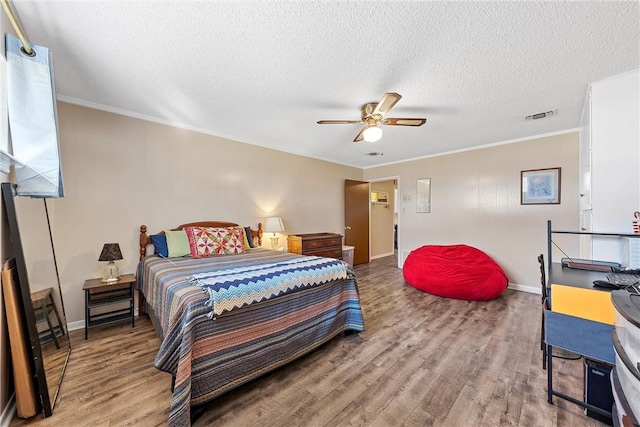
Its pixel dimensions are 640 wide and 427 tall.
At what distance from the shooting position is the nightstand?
99.7 inches

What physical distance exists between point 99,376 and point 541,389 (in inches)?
129

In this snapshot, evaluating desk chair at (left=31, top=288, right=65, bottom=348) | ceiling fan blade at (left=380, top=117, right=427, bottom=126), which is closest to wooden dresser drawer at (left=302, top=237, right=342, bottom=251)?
ceiling fan blade at (left=380, top=117, right=427, bottom=126)

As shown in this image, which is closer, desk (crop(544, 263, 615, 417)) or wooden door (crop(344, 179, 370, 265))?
desk (crop(544, 263, 615, 417))

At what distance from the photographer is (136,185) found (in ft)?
10.0

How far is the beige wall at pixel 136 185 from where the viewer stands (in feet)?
8.73

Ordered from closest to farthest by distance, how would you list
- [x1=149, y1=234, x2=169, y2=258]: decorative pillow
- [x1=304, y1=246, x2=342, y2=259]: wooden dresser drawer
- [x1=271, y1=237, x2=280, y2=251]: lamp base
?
[x1=149, y1=234, x2=169, y2=258]: decorative pillow
[x1=271, y1=237, x2=280, y2=251]: lamp base
[x1=304, y1=246, x2=342, y2=259]: wooden dresser drawer

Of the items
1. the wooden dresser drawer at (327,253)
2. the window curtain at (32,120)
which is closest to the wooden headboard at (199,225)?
the wooden dresser drawer at (327,253)

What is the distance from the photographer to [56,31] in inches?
67.2

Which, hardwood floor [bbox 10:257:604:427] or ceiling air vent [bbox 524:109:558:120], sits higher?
ceiling air vent [bbox 524:109:558:120]

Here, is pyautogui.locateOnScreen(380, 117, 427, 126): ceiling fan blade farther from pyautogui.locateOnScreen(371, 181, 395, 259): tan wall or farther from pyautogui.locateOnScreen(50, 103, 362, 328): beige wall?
pyautogui.locateOnScreen(371, 181, 395, 259): tan wall

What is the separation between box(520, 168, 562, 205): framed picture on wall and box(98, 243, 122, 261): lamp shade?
568cm

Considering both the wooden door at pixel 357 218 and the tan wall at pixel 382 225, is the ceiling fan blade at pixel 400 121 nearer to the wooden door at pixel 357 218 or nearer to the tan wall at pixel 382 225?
the wooden door at pixel 357 218

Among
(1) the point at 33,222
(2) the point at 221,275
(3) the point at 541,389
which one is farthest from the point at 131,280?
(3) the point at 541,389

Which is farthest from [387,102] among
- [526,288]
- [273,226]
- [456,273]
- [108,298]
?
[526,288]
